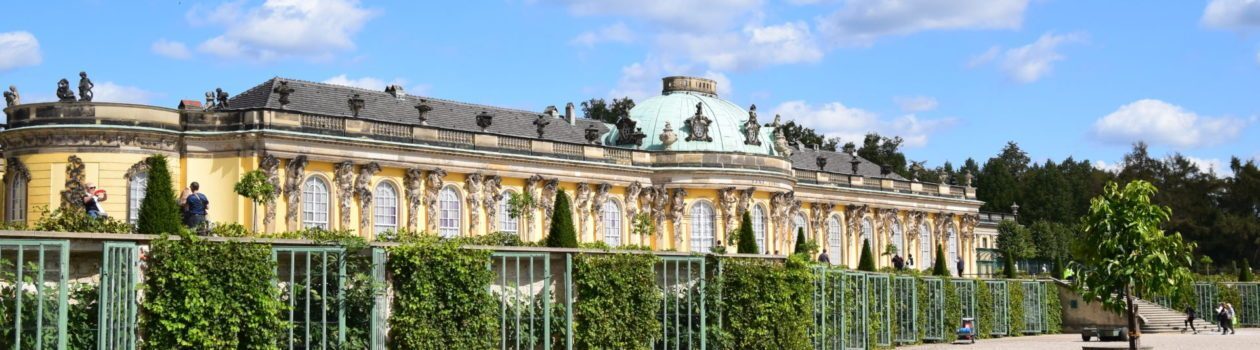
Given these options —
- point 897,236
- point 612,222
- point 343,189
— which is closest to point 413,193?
point 343,189

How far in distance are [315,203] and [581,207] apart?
12.5 meters

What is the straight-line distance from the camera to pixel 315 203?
50.2m

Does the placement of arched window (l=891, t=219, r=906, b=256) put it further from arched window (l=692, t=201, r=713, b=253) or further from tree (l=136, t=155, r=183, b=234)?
tree (l=136, t=155, r=183, b=234)

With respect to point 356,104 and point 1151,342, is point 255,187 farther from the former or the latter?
point 1151,342

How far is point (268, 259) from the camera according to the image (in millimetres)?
22781

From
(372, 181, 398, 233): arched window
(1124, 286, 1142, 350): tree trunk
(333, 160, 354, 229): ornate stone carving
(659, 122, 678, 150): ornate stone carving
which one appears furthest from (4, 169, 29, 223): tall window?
(1124, 286, 1142, 350): tree trunk

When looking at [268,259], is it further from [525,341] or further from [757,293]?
[757,293]

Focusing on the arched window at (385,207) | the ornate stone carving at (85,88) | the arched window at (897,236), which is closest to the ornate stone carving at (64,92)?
→ the ornate stone carving at (85,88)

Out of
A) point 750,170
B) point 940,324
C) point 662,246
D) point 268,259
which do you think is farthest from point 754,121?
point 268,259

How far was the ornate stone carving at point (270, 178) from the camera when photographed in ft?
158

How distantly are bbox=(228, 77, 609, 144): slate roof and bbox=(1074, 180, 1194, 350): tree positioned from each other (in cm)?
2558

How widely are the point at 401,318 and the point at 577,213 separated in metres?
34.8

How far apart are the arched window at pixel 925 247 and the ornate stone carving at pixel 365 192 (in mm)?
38299

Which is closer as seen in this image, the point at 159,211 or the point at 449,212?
the point at 159,211
